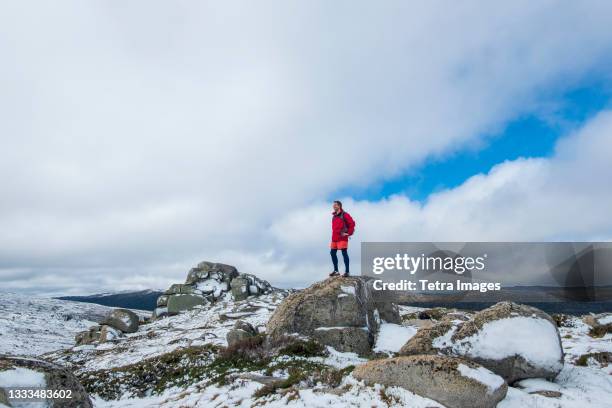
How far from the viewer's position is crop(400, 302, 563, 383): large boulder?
12172 mm

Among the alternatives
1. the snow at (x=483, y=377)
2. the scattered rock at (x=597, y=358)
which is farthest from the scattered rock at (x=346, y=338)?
the scattered rock at (x=597, y=358)

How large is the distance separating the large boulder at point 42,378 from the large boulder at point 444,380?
9257 mm

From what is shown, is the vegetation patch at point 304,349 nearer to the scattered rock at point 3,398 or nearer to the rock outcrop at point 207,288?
the scattered rock at point 3,398

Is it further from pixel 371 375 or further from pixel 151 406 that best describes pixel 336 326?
pixel 151 406

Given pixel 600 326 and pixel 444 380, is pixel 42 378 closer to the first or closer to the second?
pixel 444 380

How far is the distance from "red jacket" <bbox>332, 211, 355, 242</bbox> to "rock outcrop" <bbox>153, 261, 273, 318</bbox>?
4014 centimetres

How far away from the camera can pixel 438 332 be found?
45.8 ft

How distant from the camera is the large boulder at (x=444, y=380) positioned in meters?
9.78

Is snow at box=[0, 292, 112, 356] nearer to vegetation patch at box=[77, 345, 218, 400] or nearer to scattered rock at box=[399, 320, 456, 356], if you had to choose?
vegetation patch at box=[77, 345, 218, 400]

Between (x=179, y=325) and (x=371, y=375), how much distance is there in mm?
36343

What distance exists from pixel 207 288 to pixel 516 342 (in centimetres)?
5206

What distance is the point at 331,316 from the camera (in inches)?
736

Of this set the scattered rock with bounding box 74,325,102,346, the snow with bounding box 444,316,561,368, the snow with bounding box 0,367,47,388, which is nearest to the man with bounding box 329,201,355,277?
the snow with bounding box 444,316,561,368

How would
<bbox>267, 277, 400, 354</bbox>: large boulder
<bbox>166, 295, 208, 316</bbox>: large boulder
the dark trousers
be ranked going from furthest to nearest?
<bbox>166, 295, 208, 316</bbox>: large boulder → the dark trousers → <bbox>267, 277, 400, 354</bbox>: large boulder
